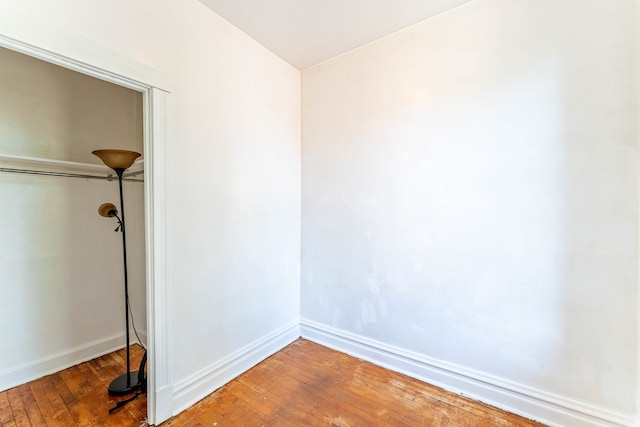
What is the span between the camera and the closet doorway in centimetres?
163

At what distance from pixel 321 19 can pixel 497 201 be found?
1.80m

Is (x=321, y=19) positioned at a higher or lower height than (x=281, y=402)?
higher

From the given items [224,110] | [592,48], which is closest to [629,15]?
[592,48]

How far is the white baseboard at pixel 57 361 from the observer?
75.9 inches

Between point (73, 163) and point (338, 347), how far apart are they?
270 centimetres

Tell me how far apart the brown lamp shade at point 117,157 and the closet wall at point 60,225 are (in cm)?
61

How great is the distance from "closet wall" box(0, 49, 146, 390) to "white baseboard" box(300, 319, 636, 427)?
2076 mm

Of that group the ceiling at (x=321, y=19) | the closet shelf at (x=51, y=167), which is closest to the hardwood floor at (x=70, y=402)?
the closet shelf at (x=51, y=167)

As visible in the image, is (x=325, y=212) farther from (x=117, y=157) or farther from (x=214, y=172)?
(x=117, y=157)

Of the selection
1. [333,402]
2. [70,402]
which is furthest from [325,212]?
[70,402]

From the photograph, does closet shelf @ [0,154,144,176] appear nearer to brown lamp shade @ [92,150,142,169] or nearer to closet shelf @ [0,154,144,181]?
closet shelf @ [0,154,144,181]

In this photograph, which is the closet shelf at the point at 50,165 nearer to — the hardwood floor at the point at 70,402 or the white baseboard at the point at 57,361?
the white baseboard at the point at 57,361

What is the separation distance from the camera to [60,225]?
218cm

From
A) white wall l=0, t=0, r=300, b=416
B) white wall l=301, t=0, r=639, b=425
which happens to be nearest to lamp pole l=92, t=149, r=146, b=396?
white wall l=0, t=0, r=300, b=416
